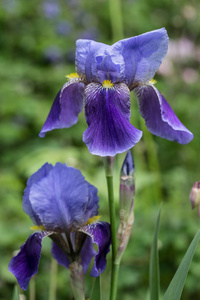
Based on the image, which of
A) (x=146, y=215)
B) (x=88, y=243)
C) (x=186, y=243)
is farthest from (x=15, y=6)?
(x=88, y=243)

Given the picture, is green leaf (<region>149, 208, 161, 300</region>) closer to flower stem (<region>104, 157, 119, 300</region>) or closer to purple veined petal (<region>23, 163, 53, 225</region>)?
flower stem (<region>104, 157, 119, 300</region>)

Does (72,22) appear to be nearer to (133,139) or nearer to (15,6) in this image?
(15,6)

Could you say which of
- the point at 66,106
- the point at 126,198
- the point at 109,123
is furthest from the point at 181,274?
the point at 66,106

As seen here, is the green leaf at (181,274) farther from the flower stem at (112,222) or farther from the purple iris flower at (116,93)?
the purple iris flower at (116,93)

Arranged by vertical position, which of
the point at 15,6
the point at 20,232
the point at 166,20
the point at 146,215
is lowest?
the point at 146,215

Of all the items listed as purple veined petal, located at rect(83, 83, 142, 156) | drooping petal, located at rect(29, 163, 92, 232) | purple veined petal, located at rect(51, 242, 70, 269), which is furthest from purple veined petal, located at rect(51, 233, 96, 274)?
purple veined petal, located at rect(83, 83, 142, 156)

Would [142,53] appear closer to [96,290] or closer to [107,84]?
[107,84]

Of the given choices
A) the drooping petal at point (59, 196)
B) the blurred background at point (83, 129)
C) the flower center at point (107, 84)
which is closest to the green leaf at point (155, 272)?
the drooping petal at point (59, 196)
